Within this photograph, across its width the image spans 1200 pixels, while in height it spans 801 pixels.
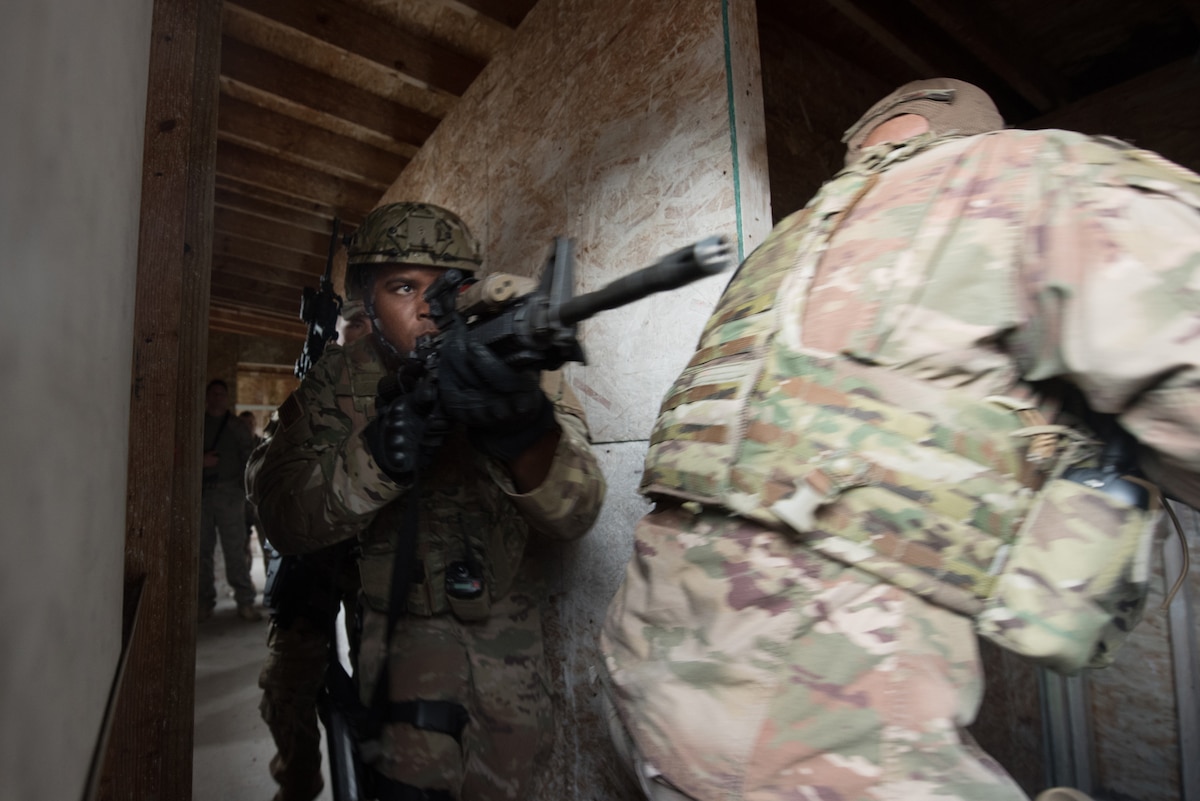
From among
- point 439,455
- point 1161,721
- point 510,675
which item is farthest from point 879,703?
point 1161,721

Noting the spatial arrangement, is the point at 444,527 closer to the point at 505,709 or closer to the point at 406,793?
the point at 505,709

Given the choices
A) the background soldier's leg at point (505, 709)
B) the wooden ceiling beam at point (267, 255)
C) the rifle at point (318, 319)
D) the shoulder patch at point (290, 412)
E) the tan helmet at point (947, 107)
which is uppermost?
the wooden ceiling beam at point (267, 255)

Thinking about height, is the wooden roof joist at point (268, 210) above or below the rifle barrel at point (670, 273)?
above

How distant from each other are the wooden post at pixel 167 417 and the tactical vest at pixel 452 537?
62cm

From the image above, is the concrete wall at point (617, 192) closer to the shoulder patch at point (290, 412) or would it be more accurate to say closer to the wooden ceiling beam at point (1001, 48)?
the shoulder patch at point (290, 412)

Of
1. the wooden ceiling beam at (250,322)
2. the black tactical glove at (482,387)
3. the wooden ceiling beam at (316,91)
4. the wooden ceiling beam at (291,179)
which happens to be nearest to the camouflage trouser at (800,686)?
the black tactical glove at (482,387)

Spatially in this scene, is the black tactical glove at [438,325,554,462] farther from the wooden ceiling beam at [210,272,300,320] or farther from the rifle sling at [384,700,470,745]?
the wooden ceiling beam at [210,272,300,320]

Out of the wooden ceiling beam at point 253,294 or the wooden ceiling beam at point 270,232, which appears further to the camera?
the wooden ceiling beam at point 253,294

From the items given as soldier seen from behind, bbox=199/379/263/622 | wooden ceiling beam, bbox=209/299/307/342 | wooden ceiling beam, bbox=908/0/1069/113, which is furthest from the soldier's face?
wooden ceiling beam, bbox=209/299/307/342

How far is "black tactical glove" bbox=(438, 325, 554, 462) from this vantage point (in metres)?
1.26

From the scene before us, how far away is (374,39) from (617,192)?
1.37 metres

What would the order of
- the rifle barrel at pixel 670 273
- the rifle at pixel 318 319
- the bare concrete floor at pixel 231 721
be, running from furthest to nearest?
the rifle at pixel 318 319 < the bare concrete floor at pixel 231 721 < the rifle barrel at pixel 670 273

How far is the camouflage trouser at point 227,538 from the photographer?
4703 mm

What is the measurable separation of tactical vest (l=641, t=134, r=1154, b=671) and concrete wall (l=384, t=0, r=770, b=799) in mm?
651
